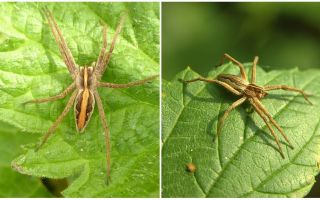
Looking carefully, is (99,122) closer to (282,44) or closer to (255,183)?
(255,183)

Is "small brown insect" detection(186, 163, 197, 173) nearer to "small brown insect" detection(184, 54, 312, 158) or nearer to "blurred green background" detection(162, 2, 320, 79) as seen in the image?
"small brown insect" detection(184, 54, 312, 158)

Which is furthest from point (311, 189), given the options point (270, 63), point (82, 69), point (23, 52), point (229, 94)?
point (23, 52)

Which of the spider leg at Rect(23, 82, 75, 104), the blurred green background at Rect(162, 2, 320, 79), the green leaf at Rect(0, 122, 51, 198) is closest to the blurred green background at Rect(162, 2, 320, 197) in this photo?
the blurred green background at Rect(162, 2, 320, 79)

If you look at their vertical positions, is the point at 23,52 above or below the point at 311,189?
above

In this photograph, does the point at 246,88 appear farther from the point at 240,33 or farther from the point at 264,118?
the point at 240,33

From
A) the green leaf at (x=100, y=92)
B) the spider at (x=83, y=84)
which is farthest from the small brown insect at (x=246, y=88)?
the spider at (x=83, y=84)

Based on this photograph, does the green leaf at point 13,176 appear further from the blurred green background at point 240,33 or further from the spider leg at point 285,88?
the spider leg at point 285,88
